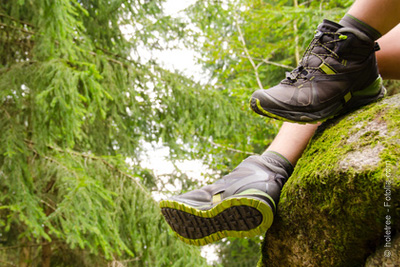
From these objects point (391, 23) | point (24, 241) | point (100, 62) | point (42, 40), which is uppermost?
point (42, 40)

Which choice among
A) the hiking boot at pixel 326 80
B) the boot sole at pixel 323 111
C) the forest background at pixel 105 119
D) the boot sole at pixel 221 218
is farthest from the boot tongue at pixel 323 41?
the forest background at pixel 105 119

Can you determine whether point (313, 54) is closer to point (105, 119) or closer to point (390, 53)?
point (390, 53)

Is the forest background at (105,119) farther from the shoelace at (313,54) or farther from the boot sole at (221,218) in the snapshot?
the shoelace at (313,54)

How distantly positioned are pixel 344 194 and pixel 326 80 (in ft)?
1.61

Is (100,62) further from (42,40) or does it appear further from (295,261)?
(295,261)

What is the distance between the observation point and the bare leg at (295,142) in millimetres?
1644

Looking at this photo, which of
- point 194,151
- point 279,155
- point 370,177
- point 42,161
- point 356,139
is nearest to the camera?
point 370,177

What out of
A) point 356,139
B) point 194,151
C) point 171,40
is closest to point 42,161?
point 194,151

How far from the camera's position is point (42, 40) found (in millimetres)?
3287

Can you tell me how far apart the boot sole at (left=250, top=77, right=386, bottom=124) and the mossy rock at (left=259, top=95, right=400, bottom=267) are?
0.19ft

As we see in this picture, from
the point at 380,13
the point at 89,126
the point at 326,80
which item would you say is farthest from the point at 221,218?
the point at 89,126

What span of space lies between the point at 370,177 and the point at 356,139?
24 centimetres

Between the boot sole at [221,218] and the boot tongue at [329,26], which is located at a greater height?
the boot tongue at [329,26]

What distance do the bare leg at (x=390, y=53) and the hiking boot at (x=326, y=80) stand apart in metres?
0.14
